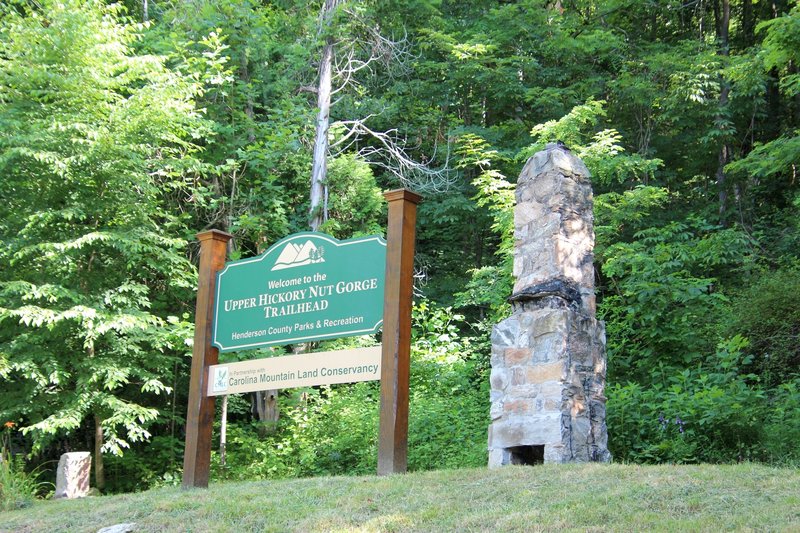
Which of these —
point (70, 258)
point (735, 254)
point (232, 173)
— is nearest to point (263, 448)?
point (70, 258)

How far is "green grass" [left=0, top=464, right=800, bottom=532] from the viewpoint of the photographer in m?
4.84

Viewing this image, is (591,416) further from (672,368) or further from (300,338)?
(672,368)

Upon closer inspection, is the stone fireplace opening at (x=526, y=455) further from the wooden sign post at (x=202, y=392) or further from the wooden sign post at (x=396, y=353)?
the wooden sign post at (x=202, y=392)

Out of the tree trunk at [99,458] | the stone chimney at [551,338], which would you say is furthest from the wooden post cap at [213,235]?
the tree trunk at [99,458]

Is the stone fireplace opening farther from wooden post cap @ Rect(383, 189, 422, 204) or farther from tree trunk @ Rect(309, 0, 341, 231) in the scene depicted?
tree trunk @ Rect(309, 0, 341, 231)

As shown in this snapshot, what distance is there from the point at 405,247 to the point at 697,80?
966 cm

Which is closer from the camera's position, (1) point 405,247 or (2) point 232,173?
(1) point 405,247

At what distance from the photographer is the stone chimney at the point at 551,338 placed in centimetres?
779

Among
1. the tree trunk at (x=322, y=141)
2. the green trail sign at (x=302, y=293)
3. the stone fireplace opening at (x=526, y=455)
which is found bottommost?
the stone fireplace opening at (x=526, y=455)

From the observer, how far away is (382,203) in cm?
1677

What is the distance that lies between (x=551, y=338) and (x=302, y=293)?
2407 mm

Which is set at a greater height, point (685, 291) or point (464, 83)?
point (464, 83)

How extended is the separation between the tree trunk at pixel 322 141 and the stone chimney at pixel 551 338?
733 centimetres

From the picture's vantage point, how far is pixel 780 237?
1487 centimetres
